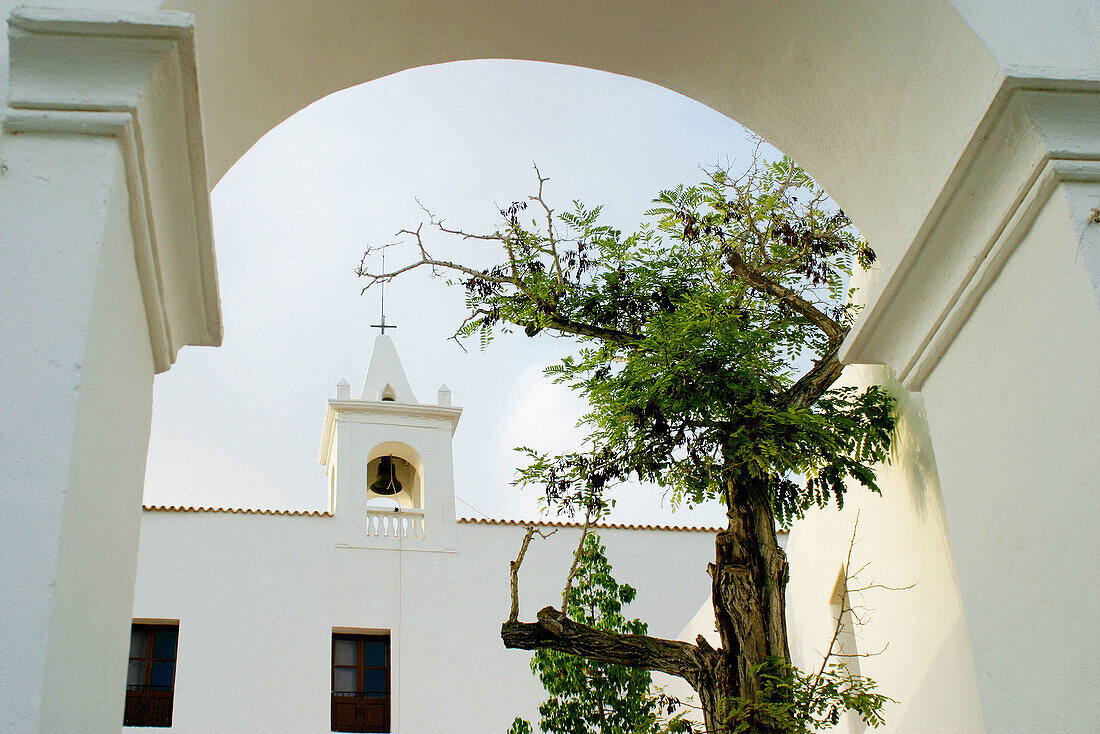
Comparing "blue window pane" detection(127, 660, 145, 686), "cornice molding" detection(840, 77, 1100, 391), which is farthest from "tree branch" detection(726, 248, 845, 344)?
"blue window pane" detection(127, 660, 145, 686)

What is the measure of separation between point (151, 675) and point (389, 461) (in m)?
4.65

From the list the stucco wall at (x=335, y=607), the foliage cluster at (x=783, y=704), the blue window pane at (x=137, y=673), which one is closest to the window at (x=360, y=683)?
the stucco wall at (x=335, y=607)

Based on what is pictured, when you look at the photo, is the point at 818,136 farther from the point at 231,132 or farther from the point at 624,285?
the point at 624,285

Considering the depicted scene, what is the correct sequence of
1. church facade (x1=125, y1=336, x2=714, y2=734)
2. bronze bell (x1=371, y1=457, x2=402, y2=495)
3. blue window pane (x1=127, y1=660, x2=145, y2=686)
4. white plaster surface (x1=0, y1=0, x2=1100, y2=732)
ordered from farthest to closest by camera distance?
bronze bell (x1=371, y1=457, x2=402, y2=495), church facade (x1=125, y1=336, x2=714, y2=734), blue window pane (x1=127, y1=660, x2=145, y2=686), white plaster surface (x1=0, y1=0, x2=1100, y2=732)

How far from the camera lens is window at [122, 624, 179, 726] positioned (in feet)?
41.8

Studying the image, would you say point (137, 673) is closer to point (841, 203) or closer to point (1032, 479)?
point (841, 203)

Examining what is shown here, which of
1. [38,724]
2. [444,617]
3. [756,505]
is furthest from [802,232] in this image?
[444,617]

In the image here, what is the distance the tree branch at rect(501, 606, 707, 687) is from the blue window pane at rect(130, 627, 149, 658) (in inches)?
329

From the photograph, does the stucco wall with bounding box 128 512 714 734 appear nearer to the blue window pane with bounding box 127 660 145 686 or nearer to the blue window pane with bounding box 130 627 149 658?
the blue window pane with bounding box 130 627 149 658

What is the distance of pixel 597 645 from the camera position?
19.9ft

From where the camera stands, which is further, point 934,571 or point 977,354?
point 934,571

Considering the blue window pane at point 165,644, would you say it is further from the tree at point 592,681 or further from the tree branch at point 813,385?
the tree branch at point 813,385

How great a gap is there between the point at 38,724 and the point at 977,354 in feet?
7.62

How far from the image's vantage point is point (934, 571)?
5.87 meters
